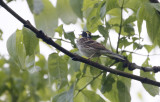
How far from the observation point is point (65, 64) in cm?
259

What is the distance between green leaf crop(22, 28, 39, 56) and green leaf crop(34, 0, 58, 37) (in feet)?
0.72

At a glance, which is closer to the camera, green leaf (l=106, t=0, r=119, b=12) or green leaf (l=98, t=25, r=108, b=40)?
green leaf (l=106, t=0, r=119, b=12)

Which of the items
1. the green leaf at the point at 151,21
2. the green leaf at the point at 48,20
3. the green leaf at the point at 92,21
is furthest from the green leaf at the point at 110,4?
the green leaf at the point at 48,20

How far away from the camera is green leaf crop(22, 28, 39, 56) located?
2.40m

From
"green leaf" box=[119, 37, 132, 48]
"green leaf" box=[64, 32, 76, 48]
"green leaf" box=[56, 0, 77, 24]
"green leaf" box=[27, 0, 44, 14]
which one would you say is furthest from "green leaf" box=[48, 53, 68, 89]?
"green leaf" box=[119, 37, 132, 48]

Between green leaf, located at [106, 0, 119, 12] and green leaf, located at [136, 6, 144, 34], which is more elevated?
green leaf, located at [106, 0, 119, 12]

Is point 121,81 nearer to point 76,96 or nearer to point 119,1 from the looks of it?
point 76,96

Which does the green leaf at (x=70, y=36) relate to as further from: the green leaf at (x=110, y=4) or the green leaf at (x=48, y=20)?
the green leaf at (x=110, y=4)

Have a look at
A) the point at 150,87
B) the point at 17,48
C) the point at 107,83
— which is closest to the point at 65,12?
the point at 17,48

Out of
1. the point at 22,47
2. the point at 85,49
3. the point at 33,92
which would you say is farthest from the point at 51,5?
the point at 33,92

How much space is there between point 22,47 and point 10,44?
0.44 feet

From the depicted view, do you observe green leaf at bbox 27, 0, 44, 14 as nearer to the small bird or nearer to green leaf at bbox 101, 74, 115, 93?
green leaf at bbox 101, 74, 115, 93

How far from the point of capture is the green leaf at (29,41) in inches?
94.7

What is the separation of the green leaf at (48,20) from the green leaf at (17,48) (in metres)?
0.24
